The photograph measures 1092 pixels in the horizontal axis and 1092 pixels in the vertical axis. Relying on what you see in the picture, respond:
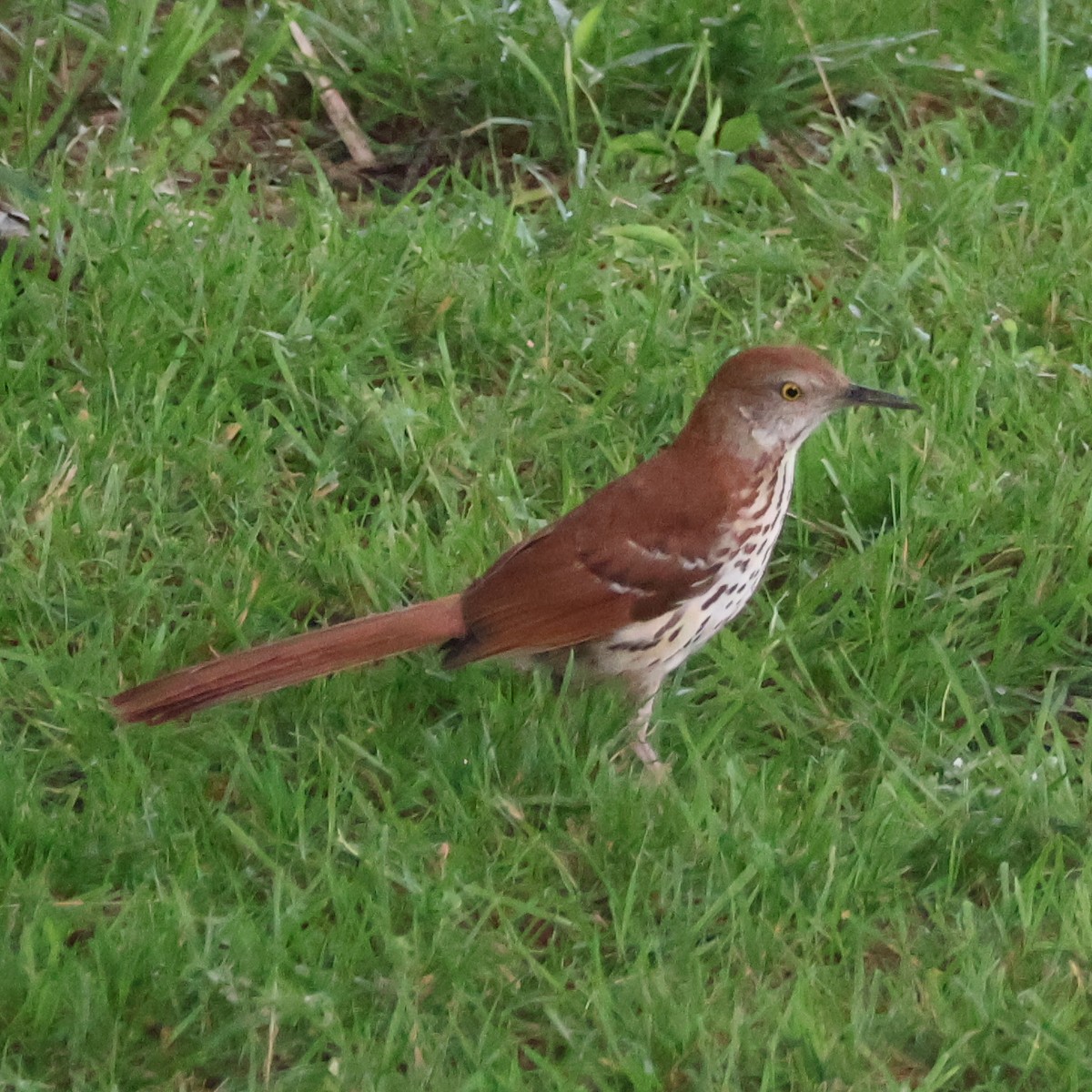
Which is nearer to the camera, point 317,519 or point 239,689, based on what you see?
point 239,689

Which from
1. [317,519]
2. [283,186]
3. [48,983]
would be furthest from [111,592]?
[283,186]

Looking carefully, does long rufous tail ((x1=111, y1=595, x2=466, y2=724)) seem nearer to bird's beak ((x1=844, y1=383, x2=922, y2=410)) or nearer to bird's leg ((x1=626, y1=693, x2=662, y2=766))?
bird's leg ((x1=626, y1=693, x2=662, y2=766))

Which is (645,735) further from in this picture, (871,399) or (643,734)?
(871,399)

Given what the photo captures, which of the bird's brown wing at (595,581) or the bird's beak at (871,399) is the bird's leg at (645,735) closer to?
the bird's brown wing at (595,581)

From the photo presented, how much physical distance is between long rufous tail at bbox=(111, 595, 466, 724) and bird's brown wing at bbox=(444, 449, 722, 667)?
68 millimetres

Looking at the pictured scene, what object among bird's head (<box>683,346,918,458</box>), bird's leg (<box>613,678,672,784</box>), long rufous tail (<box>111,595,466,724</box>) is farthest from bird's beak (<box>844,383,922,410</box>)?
long rufous tail (<box>111,595,466,724</box>)

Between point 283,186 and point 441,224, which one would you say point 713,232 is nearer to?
point 441,224

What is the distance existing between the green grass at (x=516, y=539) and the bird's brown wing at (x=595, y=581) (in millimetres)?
140

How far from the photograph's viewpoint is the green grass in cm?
290

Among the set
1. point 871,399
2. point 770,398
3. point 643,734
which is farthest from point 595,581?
point 871,399

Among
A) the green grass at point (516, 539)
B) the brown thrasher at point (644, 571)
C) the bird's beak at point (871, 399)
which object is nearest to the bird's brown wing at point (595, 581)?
the brown thrasher at point (644, 571)

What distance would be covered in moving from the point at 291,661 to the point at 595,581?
605 millimetres

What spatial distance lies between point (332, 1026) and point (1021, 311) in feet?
9.56

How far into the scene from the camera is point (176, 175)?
17.2 feet
